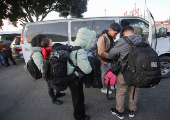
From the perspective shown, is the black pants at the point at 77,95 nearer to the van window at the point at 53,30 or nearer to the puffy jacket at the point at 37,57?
the puffy jacket at the point at 37,57

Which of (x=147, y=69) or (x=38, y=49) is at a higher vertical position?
(x=38, y=49)

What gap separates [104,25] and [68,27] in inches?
50.7

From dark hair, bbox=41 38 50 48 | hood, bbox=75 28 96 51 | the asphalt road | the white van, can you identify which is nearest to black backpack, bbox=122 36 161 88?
hood, bbox=75 28 96 51

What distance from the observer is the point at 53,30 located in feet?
14.1

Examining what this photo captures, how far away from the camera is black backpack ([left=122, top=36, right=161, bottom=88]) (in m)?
1.56

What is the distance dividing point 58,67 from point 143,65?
1.21 metres

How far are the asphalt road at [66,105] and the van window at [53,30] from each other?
1.88 meters

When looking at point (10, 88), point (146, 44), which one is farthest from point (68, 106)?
point (10, 88)

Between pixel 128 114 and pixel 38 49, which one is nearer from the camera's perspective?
pixel 38 49

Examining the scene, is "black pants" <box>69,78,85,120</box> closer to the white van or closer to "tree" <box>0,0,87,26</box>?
the white van

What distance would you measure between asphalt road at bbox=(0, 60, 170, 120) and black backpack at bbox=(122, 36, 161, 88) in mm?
1042

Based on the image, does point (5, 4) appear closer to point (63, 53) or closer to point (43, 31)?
point (43, 31)

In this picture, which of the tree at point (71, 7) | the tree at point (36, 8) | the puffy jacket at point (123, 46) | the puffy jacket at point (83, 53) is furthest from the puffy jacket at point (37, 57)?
the tree at point (71, 7)

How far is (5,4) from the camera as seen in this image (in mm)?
13273
